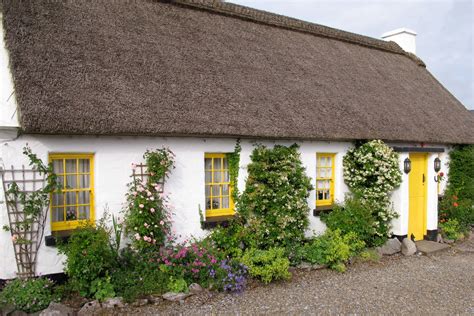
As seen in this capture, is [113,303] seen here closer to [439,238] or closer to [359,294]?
[359,294]

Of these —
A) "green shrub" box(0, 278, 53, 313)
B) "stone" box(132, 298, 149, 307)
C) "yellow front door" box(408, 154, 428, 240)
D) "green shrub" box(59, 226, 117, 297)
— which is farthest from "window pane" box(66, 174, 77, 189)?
"yellow front door" box(408, 154, 428, 240)

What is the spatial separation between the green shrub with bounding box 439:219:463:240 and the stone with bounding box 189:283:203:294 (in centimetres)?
738

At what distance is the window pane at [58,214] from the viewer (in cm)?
607

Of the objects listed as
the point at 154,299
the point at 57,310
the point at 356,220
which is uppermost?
the point at 356,220

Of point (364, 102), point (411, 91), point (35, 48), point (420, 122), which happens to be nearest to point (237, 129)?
point (35, 48)

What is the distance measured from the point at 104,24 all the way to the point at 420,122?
8.42m

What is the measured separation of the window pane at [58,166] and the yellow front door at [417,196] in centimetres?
812

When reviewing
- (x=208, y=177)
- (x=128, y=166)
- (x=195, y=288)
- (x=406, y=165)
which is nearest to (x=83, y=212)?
(x=128, y=166)

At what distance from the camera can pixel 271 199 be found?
7.41 metres

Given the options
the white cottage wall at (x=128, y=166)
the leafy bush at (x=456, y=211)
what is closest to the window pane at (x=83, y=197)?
the white cottage wall at (x=128, y=166)

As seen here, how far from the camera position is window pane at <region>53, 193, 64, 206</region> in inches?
237

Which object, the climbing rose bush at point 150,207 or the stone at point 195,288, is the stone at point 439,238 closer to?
the stone at point 195,288

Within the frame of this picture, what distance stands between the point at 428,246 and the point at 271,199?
4.67 metres

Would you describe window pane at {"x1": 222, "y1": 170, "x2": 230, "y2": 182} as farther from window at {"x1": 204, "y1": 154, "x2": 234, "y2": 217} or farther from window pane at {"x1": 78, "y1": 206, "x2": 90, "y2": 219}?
window pane at {"x1": 78, "y1": 206, "x2": 90, "y2": 219}
